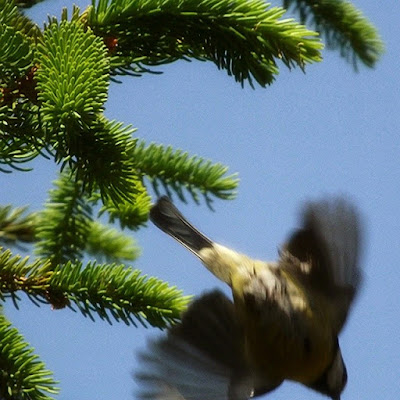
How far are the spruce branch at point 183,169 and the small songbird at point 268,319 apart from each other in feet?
0.24

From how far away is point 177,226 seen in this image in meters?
2.01

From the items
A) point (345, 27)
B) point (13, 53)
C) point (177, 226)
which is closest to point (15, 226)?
point (177, 226)

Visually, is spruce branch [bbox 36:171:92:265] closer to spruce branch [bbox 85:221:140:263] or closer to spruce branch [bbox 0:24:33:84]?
spruce branch [bbox 85:221:140:263]

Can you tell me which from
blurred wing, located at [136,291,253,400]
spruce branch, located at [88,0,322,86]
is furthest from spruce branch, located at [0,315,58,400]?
spruce branch, located at [88,0,322,86]

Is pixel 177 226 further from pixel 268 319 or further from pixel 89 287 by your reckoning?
pixel 89 287

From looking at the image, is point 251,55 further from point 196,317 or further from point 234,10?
point 196,317

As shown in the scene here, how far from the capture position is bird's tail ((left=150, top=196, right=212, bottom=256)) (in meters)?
1.71

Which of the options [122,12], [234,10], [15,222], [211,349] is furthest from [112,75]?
[211,349]

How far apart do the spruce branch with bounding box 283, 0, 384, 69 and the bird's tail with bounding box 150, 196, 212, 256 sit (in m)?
0.59

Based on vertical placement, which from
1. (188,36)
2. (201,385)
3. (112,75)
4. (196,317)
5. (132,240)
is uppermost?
(188,36)

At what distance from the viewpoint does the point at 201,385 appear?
1671 mm

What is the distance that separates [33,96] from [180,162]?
1.72 ft

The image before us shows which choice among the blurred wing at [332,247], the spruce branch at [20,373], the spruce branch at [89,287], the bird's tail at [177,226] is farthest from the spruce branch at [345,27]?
the spruce branch at [20,373]

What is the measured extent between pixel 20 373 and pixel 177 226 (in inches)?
32.6
